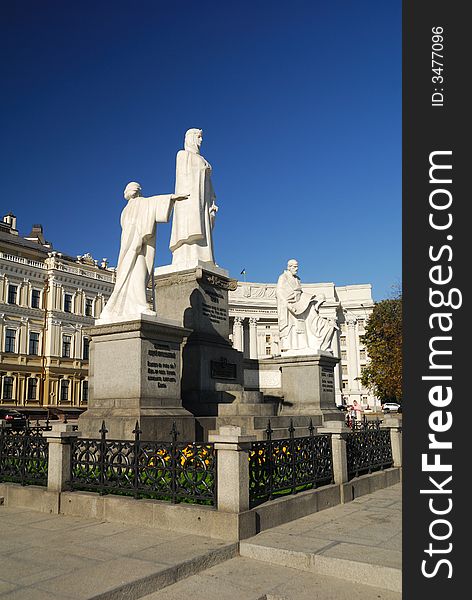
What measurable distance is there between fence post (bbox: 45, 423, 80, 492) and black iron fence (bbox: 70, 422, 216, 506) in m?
0.11

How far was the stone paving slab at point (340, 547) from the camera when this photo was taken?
18.9ft

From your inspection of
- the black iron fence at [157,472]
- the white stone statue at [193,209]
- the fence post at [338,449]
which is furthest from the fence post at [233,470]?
the white stone statue at [193,209]

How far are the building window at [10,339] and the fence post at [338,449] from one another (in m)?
49.3

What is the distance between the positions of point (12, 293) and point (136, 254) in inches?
1857

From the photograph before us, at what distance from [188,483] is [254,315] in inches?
3052

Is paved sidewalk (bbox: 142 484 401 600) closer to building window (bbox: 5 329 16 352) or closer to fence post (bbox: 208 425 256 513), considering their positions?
fence post (bbox: 208 425 256 513)

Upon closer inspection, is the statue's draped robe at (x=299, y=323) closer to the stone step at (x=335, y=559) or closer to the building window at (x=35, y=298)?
the stone step at (x=335, y=559)

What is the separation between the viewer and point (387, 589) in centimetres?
561

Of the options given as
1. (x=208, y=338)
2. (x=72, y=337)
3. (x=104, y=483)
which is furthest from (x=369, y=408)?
(x=104, y=483)

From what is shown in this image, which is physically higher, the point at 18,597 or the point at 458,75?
the point at 458,75

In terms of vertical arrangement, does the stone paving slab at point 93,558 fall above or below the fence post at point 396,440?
below

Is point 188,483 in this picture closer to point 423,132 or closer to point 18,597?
point 18,597

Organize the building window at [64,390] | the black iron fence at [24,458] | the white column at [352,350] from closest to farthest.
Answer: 1. the black iron fence at [24,458]
2. the building window at [64,390]
3. the white column at [352,350]

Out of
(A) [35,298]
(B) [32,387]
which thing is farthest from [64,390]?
(A) [35,298]
